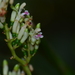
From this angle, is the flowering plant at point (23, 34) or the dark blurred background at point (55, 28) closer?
the flowering plant at point (23, 34)

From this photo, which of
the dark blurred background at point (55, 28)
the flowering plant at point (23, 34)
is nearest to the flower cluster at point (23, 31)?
the flowering plant at point (23, 34)

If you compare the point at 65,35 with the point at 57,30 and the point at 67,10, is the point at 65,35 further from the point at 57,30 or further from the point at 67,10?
the point at 67,10

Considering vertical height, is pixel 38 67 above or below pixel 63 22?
below

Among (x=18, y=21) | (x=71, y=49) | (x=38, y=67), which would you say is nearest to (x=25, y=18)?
(x=18, y=21)

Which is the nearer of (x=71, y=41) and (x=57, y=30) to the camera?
(x=71, y=41)

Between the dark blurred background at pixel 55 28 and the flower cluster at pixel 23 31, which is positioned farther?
the dark blurred background at pixel 55 28

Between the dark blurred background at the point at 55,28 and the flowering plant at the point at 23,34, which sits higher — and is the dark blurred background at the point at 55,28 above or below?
above

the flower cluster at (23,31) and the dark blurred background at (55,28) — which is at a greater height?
the dark blurred background at (55,28)

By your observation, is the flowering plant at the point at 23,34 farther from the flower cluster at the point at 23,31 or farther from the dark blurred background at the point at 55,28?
the dark blurred background at the point at 55,28

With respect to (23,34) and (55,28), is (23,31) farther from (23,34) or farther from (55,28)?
(55,28)

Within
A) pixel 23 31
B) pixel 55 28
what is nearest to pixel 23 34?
pixel 23 31

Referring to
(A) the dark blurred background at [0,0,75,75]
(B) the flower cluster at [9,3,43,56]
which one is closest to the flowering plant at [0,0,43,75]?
(B) the flower cluster at [9,3,43,56]
